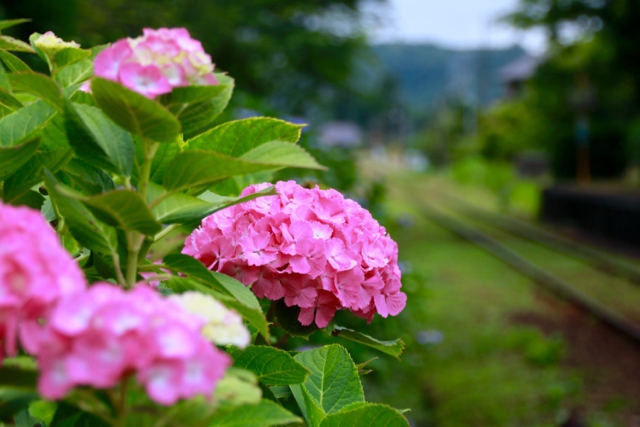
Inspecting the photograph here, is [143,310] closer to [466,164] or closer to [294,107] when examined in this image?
[294,107]

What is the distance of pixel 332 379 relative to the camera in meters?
0.85

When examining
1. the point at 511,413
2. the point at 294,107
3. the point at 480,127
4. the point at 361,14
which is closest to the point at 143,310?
the point at 511,413

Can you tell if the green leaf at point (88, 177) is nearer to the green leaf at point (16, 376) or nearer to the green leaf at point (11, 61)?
the green leaf at point (11, 61)

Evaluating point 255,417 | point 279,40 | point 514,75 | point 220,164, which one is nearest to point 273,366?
point 255,417

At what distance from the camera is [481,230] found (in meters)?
11.6

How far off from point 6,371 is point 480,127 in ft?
105

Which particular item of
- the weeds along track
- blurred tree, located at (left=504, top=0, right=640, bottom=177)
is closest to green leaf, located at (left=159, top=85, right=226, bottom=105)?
the weeds along track

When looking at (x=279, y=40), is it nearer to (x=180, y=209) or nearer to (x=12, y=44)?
(x=12, y=44)

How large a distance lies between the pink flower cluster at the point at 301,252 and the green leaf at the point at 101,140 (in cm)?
23

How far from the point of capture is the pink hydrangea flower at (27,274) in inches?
15.7

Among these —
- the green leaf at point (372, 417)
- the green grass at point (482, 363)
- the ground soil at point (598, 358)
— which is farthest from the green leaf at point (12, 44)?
the ground soil at point (598, 358)

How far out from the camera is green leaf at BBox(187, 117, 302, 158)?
74cm

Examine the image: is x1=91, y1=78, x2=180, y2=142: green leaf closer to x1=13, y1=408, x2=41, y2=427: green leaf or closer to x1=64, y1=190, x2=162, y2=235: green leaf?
x1=64, y1=190, x2=162, y2=235: green leaf

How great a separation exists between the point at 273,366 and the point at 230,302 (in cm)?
15
